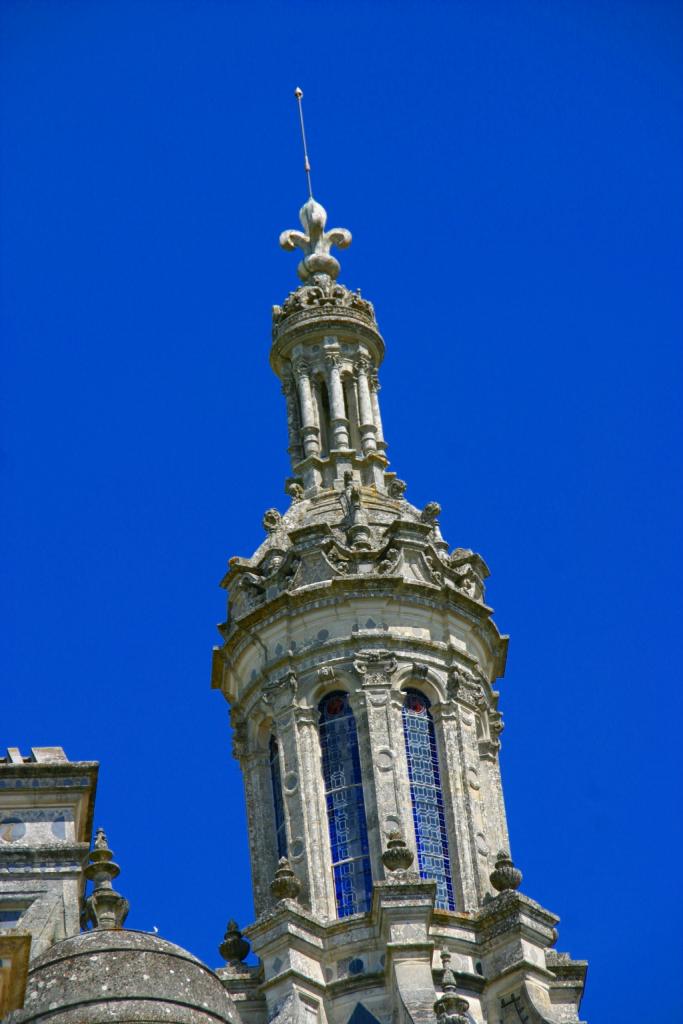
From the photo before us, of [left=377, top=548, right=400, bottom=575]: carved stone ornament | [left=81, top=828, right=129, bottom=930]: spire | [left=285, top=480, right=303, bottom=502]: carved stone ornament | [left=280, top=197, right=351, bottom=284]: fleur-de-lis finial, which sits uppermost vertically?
[left=280, top=197, right=351, bottom=284]: fleur-de-lis finial

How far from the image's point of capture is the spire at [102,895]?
30.3 meters

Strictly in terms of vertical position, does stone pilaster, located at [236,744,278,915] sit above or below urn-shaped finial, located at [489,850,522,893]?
above

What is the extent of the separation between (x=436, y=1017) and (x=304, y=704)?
328 inches

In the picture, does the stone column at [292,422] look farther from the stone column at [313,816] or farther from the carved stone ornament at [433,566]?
the stone column at [313,816]

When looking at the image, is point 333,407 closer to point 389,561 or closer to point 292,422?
point 292,422

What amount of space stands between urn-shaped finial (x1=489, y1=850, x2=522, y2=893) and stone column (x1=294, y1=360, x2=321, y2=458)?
1121 centimetres

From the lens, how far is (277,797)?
1965 inches

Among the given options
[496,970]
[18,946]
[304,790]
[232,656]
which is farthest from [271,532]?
[18,946]

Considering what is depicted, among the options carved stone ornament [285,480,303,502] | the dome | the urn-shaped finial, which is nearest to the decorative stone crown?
carved stone ornament [285,480,303,502]

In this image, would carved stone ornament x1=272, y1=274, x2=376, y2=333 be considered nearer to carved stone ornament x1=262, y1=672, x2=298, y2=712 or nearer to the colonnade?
the colonnade

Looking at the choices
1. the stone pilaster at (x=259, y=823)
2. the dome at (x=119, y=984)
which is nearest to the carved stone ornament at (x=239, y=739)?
the stone pilaster at (x=259, y=823)

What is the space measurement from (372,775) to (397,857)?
8.52 feet

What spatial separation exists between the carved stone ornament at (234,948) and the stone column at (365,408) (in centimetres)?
1155

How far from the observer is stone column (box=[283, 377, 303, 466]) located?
56.7 meters
